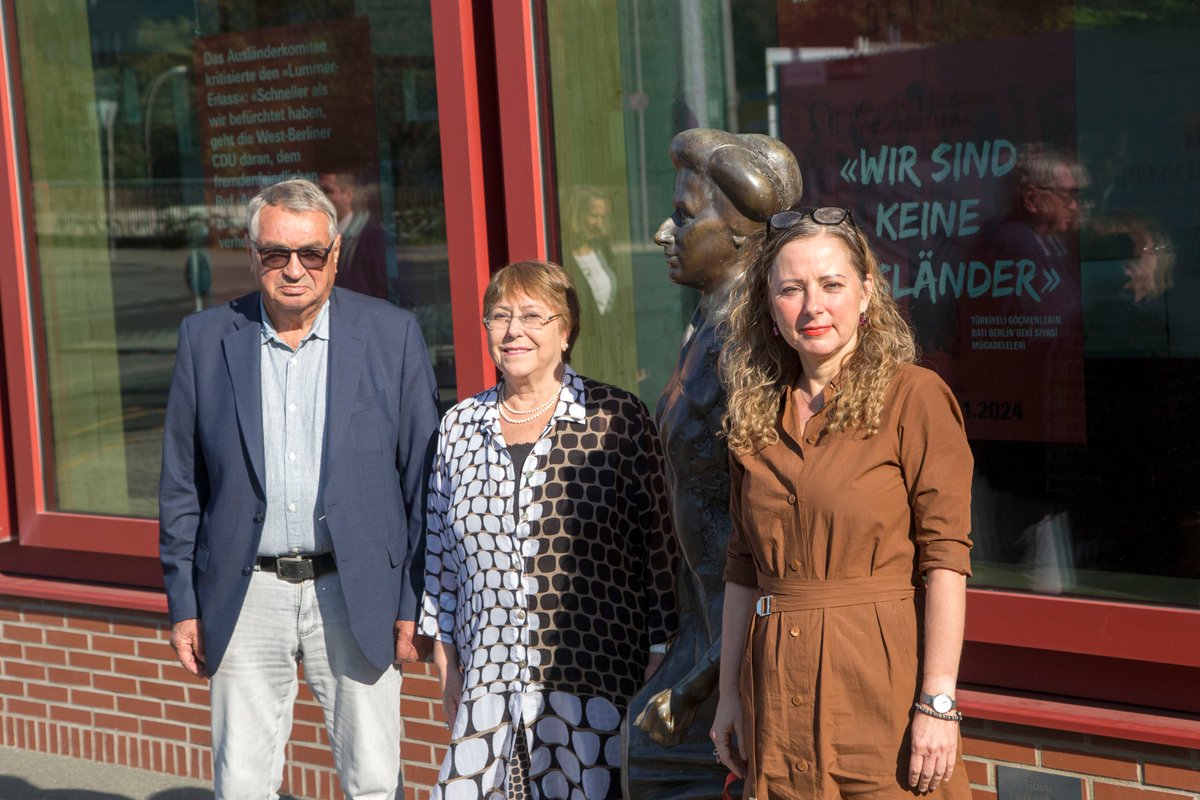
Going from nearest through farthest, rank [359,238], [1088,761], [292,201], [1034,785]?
[292,201] → [1088,761] → [1034,785] → [359,238]

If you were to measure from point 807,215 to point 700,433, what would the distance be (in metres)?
0.54

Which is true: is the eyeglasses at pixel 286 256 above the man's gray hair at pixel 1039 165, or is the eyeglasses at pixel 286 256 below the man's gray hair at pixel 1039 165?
below

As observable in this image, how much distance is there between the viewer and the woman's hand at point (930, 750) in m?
2.44

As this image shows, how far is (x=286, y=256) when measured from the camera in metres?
3.73

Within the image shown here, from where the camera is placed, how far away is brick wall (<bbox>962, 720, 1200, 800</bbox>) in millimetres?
3693

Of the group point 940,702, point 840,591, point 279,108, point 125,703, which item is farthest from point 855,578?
point 125,703

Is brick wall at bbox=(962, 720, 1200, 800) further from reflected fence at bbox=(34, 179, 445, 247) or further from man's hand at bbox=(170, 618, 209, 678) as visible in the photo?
reflected fence at bbox=(34, 179, 445, 247)

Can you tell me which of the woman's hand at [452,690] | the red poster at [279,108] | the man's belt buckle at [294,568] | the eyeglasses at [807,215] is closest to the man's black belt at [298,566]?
the man's belt buckle at [294,568]

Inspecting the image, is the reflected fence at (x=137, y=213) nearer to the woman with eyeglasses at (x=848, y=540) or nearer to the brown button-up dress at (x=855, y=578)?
the woman with eyeglasses at (x=848, y=540)

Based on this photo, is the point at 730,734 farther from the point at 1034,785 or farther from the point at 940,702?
the point at 1034,785

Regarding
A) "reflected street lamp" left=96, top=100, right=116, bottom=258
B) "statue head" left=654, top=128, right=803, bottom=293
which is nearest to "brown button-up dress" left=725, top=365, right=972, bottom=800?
"statue head" left=654, top=128, right=803, bottom=293

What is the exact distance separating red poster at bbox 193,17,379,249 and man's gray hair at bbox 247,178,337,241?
5.62ft

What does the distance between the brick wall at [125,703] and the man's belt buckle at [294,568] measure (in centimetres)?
142

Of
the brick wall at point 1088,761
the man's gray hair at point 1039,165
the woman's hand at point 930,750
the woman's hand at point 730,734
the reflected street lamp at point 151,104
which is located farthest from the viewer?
the reflected street lamp at point 151,104
